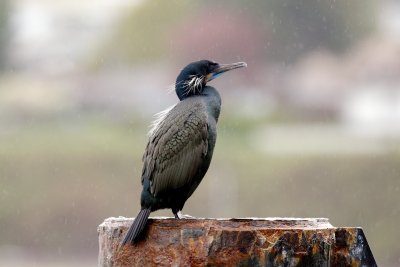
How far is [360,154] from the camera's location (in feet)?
196

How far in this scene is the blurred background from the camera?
53219 millimetres

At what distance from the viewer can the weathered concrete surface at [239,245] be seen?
734 cm

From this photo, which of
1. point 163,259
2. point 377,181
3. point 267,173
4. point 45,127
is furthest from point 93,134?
point 163,259

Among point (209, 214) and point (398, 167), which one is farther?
point (398, 167)

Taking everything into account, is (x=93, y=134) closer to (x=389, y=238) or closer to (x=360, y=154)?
(x=360, y=154)

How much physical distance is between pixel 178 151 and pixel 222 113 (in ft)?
175

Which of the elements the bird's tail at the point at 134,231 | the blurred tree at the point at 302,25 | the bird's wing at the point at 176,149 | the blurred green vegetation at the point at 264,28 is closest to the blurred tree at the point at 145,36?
the blurred green vegetation at the point at 264,28

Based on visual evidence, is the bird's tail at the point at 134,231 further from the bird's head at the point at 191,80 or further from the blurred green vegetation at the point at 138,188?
the blurred green vegetation at the point at 138,188

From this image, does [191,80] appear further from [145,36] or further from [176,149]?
[145,36]

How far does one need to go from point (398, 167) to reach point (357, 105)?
14.3m

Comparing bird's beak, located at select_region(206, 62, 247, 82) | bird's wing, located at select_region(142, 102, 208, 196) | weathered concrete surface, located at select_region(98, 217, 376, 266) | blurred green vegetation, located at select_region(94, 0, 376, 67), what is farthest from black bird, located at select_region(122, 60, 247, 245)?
blurred green vegetation, located at select_region(94, 0, 376, 67)

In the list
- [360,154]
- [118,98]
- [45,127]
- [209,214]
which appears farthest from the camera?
[118,98]

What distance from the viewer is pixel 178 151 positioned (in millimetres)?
8977

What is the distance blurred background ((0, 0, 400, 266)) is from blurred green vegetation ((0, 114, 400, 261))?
85 mm
